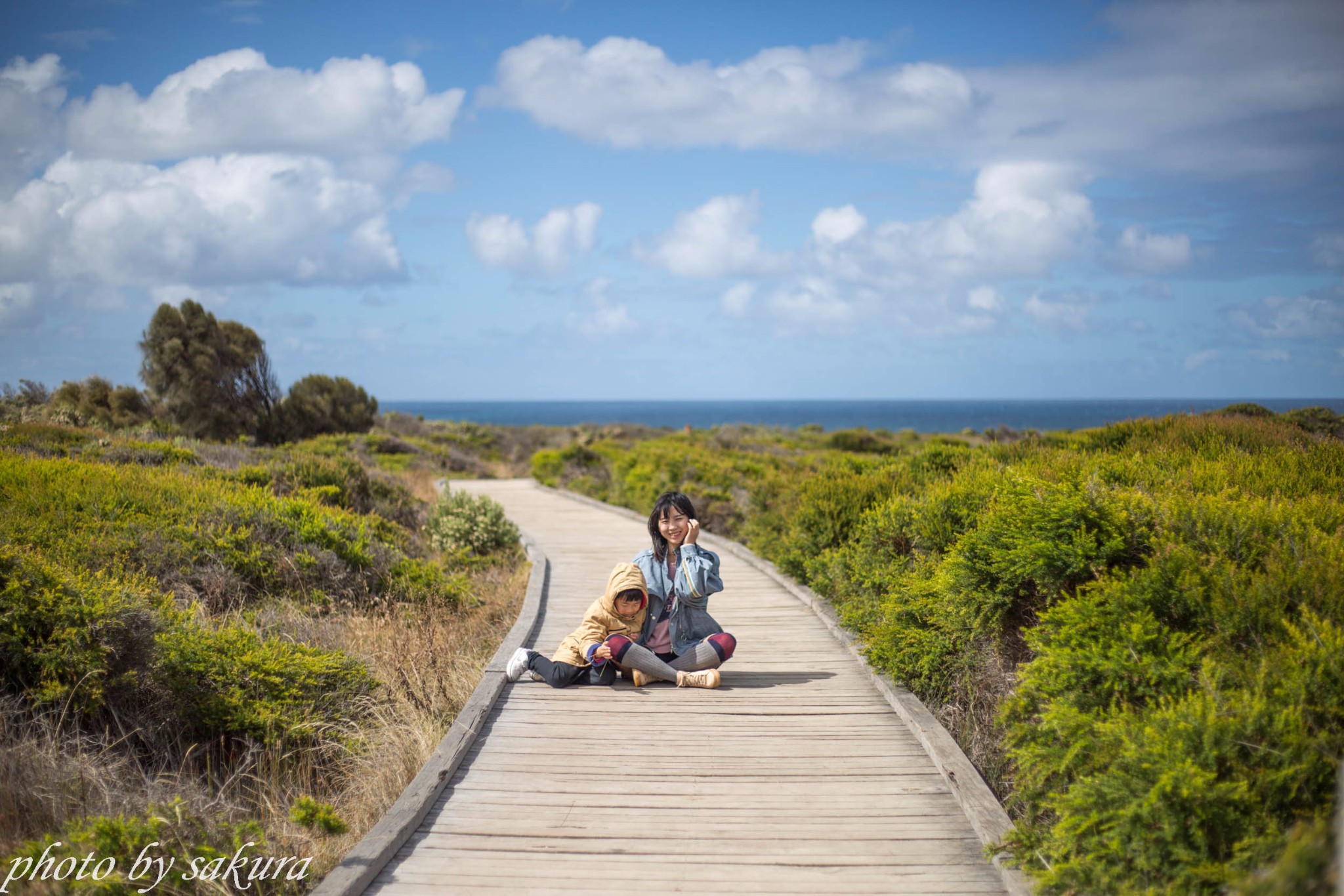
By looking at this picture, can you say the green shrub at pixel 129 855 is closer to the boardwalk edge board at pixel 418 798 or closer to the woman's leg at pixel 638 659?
the boardwalk edge board at pixel 418 798

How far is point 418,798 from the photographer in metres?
3.83

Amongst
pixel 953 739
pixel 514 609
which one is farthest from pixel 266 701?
pixel 953 739

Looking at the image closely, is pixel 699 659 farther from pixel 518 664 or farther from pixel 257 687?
pixel 257 687

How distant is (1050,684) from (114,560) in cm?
718

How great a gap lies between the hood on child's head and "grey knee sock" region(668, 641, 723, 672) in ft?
1.50

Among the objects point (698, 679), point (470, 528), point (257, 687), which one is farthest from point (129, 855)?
point (470, 528)

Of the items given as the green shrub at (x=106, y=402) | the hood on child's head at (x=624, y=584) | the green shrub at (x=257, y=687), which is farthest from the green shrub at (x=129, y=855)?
the green shrub at (x=106, y=402)

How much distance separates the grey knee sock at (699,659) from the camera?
5582mm

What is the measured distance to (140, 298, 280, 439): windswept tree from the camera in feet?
67.6

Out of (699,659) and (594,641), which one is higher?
(594,641)

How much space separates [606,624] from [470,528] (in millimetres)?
6734

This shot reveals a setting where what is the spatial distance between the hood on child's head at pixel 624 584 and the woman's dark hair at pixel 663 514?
0.22 metres

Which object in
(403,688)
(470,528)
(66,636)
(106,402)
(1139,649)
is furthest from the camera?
(106,402)

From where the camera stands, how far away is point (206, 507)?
8867 mm
